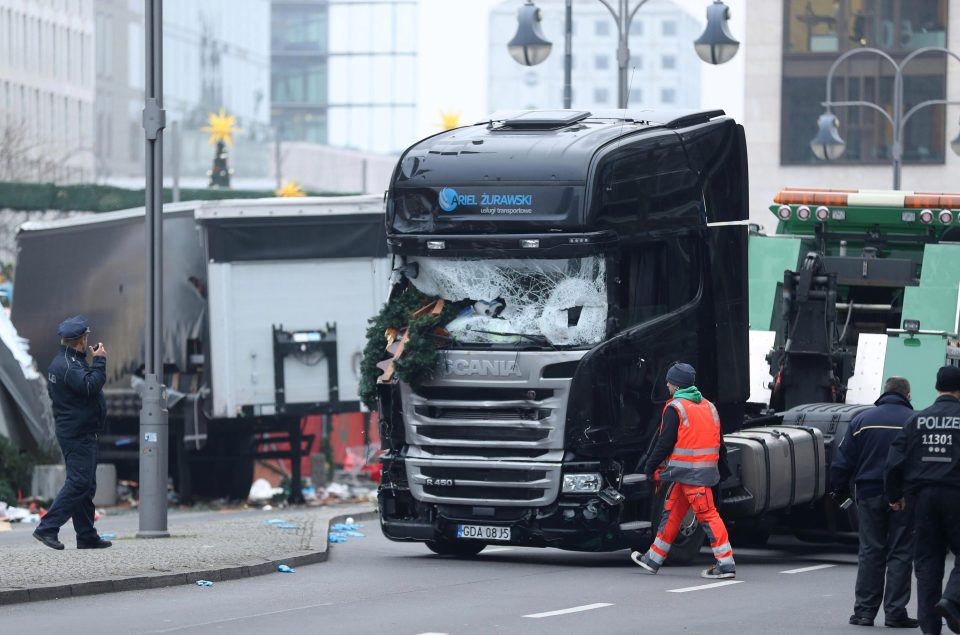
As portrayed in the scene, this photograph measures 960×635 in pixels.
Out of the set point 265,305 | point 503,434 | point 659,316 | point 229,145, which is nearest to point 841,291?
point 659,316

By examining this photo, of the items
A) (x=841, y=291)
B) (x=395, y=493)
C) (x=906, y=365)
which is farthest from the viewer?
(x=841, y=291)

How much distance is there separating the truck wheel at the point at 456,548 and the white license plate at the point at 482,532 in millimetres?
761

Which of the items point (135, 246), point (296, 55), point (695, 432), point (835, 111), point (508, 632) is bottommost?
point (508, 632)

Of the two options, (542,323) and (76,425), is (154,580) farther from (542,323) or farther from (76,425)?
(542,323)

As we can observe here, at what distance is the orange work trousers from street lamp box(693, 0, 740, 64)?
37.7 feet

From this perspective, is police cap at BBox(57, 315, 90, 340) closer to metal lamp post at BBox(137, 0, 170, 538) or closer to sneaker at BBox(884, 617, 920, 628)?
metal lamp post at BBox(137, 0, 170, 538)

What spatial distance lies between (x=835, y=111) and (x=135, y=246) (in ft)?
139

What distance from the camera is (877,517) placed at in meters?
11.8

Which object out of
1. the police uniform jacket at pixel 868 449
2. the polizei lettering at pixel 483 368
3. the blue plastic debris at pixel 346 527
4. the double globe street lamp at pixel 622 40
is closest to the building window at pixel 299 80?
the double globe street lamp at pixel 622 40

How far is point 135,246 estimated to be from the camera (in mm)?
22547

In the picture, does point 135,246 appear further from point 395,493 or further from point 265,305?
point 395,493

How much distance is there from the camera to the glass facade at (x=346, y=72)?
127625mm

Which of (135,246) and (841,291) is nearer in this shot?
(841,291)

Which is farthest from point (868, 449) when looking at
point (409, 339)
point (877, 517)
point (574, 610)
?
point (409, 339)
